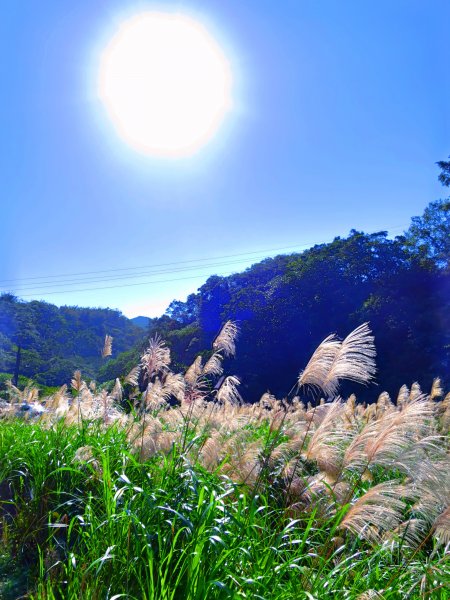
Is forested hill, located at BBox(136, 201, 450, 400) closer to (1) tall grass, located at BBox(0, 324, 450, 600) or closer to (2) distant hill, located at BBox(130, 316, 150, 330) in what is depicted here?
(1) tall grass, located at BBox(0, 324, 450, 600)

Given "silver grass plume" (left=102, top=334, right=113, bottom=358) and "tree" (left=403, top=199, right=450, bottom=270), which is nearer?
"silver grass plume" (left=102, top=334, right=113, bottom=358)

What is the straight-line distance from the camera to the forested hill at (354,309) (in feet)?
83.3

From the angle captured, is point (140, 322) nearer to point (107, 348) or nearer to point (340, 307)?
point (340, 307)

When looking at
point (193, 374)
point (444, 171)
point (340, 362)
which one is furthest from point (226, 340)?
point (444, 171)

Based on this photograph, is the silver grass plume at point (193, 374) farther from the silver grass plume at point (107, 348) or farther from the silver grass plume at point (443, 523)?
the silver grass plume at point (443, 523)

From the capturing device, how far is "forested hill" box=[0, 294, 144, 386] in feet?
169

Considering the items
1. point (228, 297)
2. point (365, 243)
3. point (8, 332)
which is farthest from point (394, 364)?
point (8, 332)

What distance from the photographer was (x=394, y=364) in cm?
→ 2564

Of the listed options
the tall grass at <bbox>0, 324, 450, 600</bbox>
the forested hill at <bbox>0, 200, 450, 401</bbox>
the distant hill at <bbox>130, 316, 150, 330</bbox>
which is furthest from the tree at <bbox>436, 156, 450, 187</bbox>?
the distant hill at <bbox>130, 316, 150, 330</bbox>

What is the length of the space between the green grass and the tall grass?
12 millimetres

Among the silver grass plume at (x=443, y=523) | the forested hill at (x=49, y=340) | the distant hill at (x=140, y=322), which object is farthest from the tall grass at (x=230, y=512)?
the distant hill at (x=140, y=322)

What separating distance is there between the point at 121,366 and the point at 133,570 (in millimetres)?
37578

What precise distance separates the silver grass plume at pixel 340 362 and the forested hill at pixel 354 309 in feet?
72.4

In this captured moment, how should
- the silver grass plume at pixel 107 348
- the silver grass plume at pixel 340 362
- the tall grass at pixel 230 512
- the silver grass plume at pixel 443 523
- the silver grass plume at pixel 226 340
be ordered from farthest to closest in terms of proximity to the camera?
the silver grass plume at pixel 107 348
the silver grass plume at pixel 226 340
the silver grass plume at pixel 340 362
the tall grass at pixel 230 512
the silver grass plume at pixel 443 523
